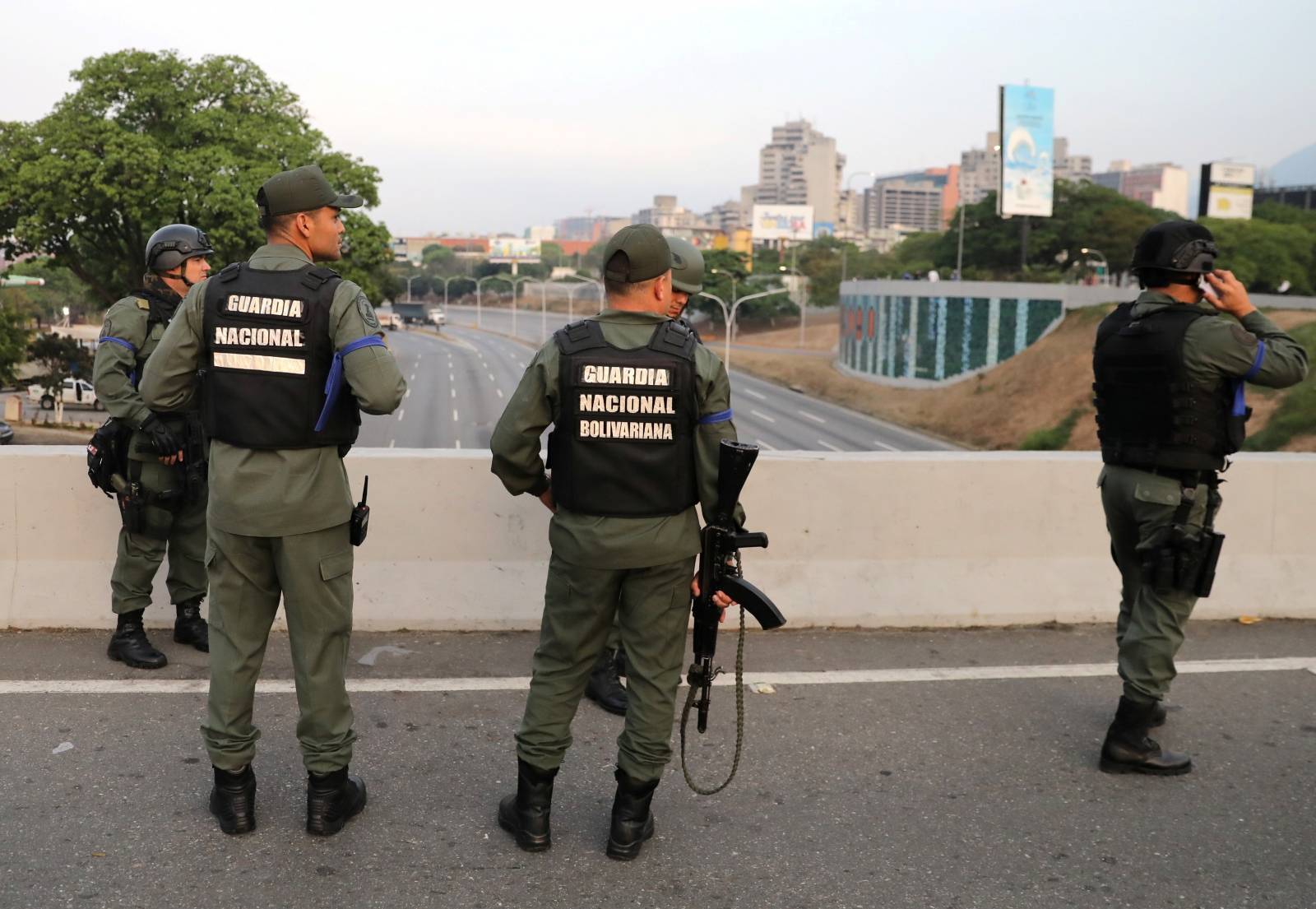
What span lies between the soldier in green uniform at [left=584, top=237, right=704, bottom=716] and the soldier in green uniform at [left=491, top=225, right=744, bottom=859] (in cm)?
115

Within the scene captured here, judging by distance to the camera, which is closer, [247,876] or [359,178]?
[247,876]

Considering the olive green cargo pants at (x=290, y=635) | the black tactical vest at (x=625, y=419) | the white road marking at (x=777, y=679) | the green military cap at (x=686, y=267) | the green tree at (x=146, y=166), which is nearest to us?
the black tactical vest at (x=625, y=419)

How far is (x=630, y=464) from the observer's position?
11.8ft

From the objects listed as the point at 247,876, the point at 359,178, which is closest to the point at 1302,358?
the point at 247,876

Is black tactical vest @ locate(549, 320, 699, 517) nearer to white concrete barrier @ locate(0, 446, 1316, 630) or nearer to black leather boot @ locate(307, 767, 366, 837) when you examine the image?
black leather boot @ locate(307, 767, 366, 837)

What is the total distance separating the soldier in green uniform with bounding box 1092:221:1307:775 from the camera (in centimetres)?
421

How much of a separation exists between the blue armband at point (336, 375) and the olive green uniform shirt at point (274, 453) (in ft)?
0.05

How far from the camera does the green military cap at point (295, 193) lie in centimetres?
364

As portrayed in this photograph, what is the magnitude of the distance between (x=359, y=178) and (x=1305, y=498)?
52.3m

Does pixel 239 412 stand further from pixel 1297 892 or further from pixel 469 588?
pixel 1297 892

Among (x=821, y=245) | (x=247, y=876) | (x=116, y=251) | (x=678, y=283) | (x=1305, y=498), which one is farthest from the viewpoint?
(x=821, y=245)

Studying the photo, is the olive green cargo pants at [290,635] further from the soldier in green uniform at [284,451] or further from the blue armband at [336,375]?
the blue armband at [336,375]

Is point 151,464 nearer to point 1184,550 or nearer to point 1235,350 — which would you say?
point 1184,550

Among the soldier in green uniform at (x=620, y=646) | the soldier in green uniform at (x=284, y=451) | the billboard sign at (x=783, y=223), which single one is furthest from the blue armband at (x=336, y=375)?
the billboard sign at (x=783, y=223)
